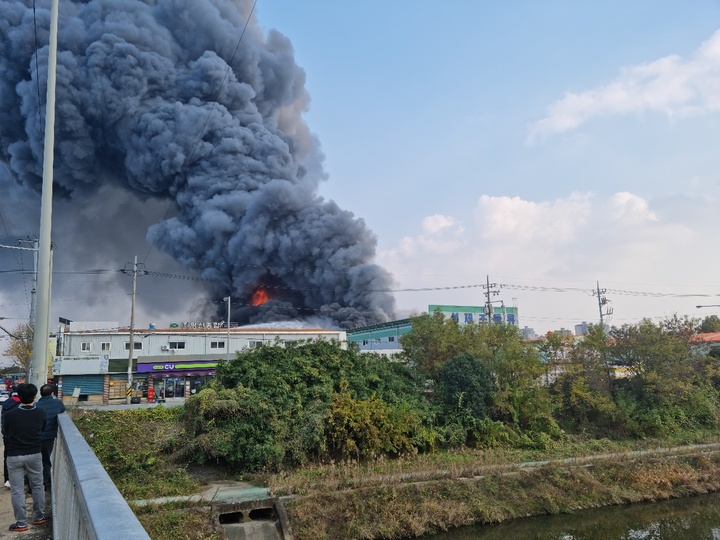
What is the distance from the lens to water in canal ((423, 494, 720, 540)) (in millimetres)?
14727

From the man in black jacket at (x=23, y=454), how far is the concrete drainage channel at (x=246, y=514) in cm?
703

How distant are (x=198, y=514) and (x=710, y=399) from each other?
25025 mm

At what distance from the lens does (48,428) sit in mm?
7367

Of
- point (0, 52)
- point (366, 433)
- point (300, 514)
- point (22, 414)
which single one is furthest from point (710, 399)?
point (0, 52)

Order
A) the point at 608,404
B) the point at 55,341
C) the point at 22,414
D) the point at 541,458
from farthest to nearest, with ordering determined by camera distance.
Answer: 1. the point at 55,341
2. the point at 608,404
3. the point at 541,458
4. the point at 22,414

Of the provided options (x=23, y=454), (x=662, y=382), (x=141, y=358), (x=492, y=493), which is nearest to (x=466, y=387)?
(x=492, y=493)

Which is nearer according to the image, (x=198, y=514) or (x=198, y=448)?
(x=198, y=514)

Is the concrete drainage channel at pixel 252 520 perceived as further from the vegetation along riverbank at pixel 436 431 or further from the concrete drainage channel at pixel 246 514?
the vegetation along riverbank at pixel 436 431

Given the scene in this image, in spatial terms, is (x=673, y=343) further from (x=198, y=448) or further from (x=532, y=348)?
(x=198, y=448)

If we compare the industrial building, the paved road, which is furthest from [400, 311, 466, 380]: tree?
the paved road

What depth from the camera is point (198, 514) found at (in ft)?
40.6

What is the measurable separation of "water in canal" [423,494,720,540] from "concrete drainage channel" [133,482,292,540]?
13.9 feet

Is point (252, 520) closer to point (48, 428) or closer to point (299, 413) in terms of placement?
point (299, 413)

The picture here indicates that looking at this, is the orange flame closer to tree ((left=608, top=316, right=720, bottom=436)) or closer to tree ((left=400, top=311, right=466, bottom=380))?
tree ((left=400, top=311, right=466, bottom=380))
